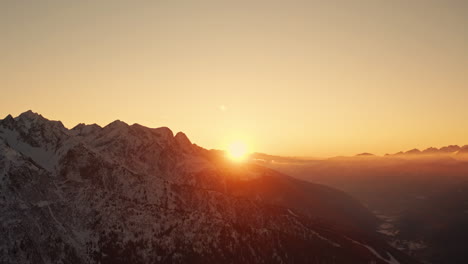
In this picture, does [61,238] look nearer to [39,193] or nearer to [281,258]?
[39,193]

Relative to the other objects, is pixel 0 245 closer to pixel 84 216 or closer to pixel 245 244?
pixel 84 216

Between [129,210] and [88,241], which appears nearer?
[88,241]

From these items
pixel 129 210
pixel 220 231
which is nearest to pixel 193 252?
pixel 220 231

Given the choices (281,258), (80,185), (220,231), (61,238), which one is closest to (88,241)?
(61,238)

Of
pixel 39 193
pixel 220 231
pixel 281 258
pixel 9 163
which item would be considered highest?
pixel 9 163

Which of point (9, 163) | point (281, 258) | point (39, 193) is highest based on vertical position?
point (9, 163)

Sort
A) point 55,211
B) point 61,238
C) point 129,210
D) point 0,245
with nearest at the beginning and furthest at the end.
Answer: point 0,245, point 61,238, point 55,211, point 129,210

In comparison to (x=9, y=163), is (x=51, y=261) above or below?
below

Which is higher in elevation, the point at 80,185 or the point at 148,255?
the point at 80,185

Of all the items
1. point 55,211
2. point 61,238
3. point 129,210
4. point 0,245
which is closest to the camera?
point 0,245
